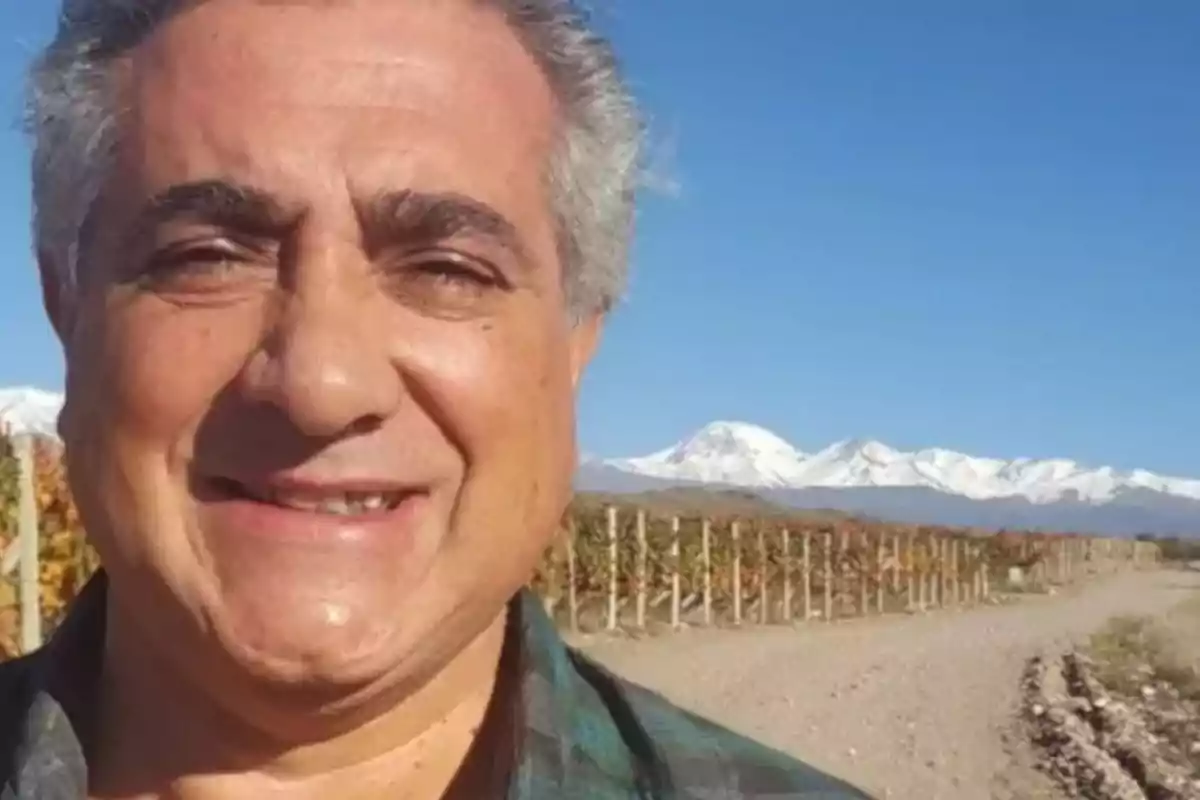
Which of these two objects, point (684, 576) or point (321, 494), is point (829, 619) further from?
point (321, 494)

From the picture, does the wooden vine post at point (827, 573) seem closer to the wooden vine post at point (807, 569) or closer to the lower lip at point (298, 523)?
the wooden vine post at point (807, 569)

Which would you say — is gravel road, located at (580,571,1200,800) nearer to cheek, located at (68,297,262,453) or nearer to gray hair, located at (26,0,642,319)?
gray hair, located at (26,0,642,319)

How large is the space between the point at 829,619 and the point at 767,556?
2452 millimetres

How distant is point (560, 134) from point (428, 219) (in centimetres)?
Result: 24

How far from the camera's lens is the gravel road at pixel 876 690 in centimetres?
1089

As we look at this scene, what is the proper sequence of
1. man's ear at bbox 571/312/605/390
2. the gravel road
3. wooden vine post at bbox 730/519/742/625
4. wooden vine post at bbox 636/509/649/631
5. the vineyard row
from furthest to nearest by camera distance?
wooden vine post at bbox 730/519/742/625 → wooden vine post at bbox 636/509/649/631 → the gravel road → the vineyard row → man's ear at bbox 571/312/605/390

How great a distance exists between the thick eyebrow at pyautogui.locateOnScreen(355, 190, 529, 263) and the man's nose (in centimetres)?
8

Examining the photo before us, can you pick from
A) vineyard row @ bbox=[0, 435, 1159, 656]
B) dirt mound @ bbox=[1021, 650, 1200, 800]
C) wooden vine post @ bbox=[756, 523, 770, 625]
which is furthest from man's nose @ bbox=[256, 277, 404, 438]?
wooden vine post @ bbox=[756, 523, 770, 625]

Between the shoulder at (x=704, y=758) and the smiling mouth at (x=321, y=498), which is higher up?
the smiling mouth at (x=321, y=498)

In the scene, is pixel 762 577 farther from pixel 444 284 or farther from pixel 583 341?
pixel 444 284

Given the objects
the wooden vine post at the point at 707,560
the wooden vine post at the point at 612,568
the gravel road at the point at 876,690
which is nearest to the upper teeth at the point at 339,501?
the gravel road at the point at 876,690

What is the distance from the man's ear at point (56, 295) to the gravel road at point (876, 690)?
29.3 feet

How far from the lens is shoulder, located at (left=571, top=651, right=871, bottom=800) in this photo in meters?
1.69

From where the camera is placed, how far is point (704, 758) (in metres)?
1.72
